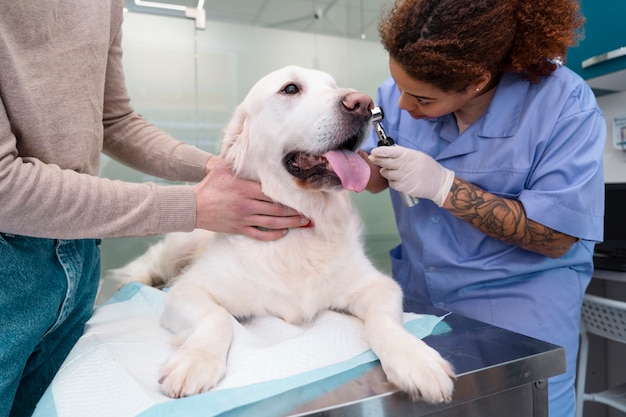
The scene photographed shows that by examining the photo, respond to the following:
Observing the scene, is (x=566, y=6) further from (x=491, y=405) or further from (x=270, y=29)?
(x=270, y=29)

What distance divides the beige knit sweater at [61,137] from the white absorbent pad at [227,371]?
23 centimetres

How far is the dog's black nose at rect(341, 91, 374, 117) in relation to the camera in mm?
974

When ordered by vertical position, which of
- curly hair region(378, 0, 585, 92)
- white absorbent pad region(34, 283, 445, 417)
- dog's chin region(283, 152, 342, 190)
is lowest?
white absorbent pad region(34, 283, 445, 417)

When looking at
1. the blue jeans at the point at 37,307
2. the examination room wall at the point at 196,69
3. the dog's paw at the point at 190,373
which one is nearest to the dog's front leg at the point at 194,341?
the dog's paw at the point at 190,373

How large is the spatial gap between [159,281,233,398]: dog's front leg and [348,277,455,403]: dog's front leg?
0.27 metres

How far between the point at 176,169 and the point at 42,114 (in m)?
0.47

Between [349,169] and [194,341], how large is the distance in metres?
0.51

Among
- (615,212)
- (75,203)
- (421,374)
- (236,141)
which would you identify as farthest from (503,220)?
(615,212)

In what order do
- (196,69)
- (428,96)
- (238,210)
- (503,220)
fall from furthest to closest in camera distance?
1. (196,69)
2. (428,96)
3. (503,220)
4. (238,210)

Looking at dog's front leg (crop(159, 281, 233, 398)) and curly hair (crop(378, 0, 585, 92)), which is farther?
curly hair (crop(378, 0, 585, 92))

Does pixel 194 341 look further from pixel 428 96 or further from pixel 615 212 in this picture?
pixel 615 212

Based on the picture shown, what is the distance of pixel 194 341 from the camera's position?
716 mm

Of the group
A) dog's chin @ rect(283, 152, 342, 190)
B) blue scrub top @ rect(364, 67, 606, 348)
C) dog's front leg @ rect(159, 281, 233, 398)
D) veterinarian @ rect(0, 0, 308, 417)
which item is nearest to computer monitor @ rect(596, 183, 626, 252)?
blue scrub top @ rect(364, 67, 606, 348)

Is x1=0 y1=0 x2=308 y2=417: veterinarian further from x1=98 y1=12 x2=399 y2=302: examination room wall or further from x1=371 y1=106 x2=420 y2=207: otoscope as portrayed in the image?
x1=98 y1=12 x2=399 y2=302: examination room wall
